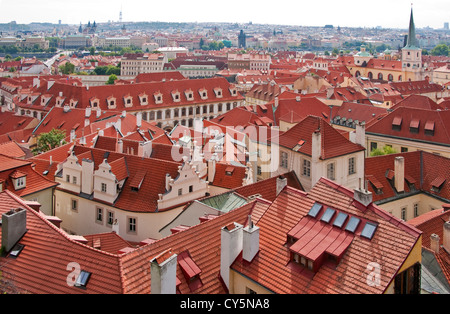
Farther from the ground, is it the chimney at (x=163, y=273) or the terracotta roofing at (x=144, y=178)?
the chimney at (x=163, y=273)

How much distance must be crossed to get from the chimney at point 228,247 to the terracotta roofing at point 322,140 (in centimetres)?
1147

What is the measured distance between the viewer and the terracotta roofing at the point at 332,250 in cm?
1255

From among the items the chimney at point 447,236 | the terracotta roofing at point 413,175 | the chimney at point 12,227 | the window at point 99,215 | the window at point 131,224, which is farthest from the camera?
the terracotta roofing at point 413,175

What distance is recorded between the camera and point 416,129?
40.9 meters

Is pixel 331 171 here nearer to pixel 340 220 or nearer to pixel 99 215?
pixel 340 220

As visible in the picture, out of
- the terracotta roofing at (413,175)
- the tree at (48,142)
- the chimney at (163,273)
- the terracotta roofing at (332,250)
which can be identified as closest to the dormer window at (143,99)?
the tree at (48,142)

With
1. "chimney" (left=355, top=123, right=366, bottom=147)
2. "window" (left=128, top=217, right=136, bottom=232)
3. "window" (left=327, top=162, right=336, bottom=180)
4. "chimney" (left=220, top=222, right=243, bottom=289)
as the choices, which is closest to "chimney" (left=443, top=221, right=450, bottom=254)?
"window" (left=327, top=162, right=336, bottom=180)

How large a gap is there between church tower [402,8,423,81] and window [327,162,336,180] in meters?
94.4

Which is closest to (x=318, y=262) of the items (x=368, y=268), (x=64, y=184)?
(x=368, y=268)

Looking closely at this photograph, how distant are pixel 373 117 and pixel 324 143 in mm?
24802

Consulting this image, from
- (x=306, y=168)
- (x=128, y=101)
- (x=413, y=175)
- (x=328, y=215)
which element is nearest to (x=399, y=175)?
(x=413, y=175)

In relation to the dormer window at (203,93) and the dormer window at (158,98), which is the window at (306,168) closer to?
the dormer window at (158,98)

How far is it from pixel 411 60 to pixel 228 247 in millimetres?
110000

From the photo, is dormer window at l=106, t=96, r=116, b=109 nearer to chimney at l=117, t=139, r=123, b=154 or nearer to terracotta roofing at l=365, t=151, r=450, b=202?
chimney at l=117, t=139, r=123, b=154
